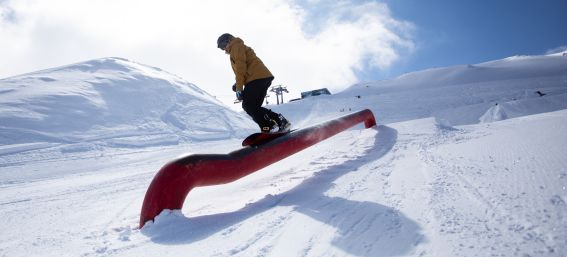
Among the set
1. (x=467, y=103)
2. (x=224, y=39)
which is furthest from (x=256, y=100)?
(x=467, y=103)

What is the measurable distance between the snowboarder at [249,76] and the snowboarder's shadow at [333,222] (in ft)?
4.29

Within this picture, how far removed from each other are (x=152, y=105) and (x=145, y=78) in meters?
3.01

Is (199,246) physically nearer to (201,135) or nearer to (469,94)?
(201,135)

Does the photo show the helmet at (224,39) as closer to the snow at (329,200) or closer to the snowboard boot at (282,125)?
the snowboard boot at (282,125)

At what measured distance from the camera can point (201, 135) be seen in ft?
36.4

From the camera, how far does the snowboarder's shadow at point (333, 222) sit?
1.78 meters

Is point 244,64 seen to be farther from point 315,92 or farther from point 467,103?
point 315,92

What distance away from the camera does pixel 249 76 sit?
166 inches

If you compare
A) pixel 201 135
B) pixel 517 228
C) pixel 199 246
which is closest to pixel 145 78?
pixel 201 135

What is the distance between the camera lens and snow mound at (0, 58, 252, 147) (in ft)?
30.9

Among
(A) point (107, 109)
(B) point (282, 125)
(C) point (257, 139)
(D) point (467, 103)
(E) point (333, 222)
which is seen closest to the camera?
(E) point (333, 222)

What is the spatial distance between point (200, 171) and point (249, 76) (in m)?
1.78

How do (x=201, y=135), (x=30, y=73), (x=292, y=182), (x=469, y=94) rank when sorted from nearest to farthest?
(x=292, y=182) < (x=201, y=135) < (x=30, y=73) < (x=469, y=94)

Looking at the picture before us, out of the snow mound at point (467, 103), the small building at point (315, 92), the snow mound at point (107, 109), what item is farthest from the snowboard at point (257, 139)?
the small building at point (315, 92)
